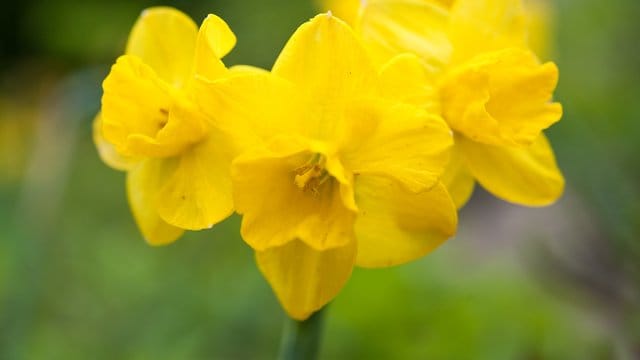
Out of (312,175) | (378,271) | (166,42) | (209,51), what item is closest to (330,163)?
(312,175)

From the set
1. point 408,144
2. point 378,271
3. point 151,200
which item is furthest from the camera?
point 378,271

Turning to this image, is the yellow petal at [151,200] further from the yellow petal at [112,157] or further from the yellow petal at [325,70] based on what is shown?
the yellow petal at [325,70]

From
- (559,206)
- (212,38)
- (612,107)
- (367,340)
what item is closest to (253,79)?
(212,38)

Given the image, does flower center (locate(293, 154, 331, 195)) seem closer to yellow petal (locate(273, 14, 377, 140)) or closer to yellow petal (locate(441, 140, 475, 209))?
yellow petal (locate(273, 14, 377, 140))

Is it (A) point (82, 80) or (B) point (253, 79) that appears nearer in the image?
(B) point (253, 79)

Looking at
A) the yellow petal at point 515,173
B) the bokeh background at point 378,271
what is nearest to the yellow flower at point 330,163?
the yellow petal at point 515,173

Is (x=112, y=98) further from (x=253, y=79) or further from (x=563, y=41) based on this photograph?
(x=563, y=41)

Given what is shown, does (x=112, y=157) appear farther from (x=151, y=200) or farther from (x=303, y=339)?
(x=303, y=339)
